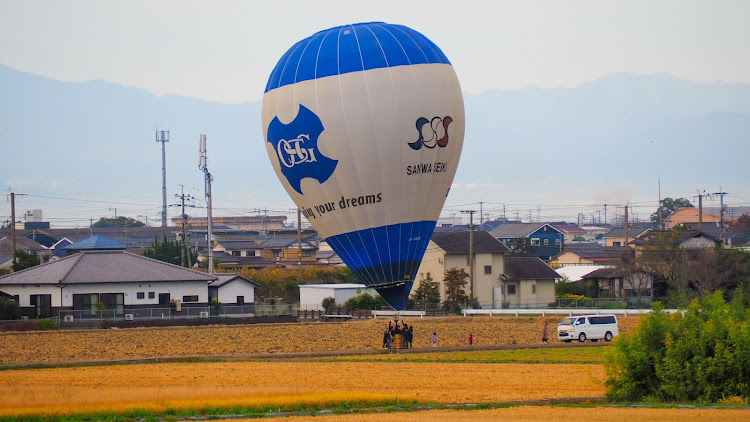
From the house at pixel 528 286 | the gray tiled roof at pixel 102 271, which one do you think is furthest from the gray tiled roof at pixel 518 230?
the gray tiled roof at pixel 102 271

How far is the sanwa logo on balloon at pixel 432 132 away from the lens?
33.5m

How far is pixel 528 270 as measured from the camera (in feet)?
250

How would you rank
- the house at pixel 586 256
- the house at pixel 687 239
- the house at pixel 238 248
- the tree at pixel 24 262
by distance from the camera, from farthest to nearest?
the house at pixel 238 248 < the house at pixel 586 256 < the house at pixel 687 239 < the tree at pixel 24 262

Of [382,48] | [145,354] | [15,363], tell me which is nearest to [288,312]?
[145,354]

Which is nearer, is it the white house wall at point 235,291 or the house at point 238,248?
the white house wall at point 235,291

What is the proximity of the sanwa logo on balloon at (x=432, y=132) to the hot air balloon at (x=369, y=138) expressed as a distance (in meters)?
0.03

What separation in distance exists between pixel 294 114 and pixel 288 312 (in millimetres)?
34407

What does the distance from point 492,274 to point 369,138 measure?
4370 centimetres

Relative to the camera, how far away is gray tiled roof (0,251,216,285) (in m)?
61.0

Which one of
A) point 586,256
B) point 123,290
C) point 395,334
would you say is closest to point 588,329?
point 395,334

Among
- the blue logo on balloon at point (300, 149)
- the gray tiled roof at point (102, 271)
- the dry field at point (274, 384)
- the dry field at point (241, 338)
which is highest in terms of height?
the blue logo on balloon at point (300, 149)

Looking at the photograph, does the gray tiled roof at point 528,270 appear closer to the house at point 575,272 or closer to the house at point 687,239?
the house at point 575,272

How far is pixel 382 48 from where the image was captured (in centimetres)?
3344

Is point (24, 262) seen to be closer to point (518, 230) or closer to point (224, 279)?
point (224, 279)
